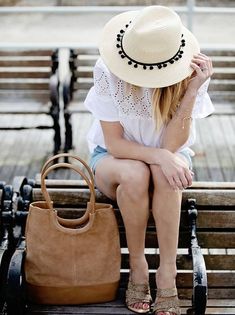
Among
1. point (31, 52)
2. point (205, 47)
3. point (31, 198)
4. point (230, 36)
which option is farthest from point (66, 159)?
point (230, 36)

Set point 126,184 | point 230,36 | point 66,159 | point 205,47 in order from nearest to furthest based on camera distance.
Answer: point 126,184 → point 66,159 → point 205,47 → point 230,36

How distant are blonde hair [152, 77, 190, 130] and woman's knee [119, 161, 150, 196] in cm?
23

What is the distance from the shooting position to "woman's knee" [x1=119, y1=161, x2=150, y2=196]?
3.14 meters

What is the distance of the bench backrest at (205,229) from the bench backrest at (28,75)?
3082mm

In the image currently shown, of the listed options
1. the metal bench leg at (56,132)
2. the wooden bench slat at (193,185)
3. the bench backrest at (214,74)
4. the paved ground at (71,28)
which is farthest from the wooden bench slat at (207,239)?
the paved ground at (71,28)

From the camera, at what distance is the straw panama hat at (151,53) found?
124 inches

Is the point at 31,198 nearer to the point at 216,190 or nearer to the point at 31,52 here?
the point at 216,190

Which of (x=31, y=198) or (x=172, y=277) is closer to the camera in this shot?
(x=172, y=277)

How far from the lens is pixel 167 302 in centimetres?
318

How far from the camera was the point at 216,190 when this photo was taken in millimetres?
3443

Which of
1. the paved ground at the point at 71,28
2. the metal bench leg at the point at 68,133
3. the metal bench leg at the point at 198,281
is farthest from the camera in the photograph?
the paved ground at the point at 71,28

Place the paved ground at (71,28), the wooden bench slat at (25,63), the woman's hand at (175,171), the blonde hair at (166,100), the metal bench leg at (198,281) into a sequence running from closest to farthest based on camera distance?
1. the metal bench leg at (198,281)
2. the woman's hand at (175,171)
3. the blonde hair at (166,100)
4. the wooden bench slat at (25,63)
5. the paved ground at (71,28)

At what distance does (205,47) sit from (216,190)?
3.44m

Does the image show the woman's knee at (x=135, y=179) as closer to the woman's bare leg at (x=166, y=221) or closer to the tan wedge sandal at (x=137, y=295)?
the woman's bare leg at (x=166, y=221)
